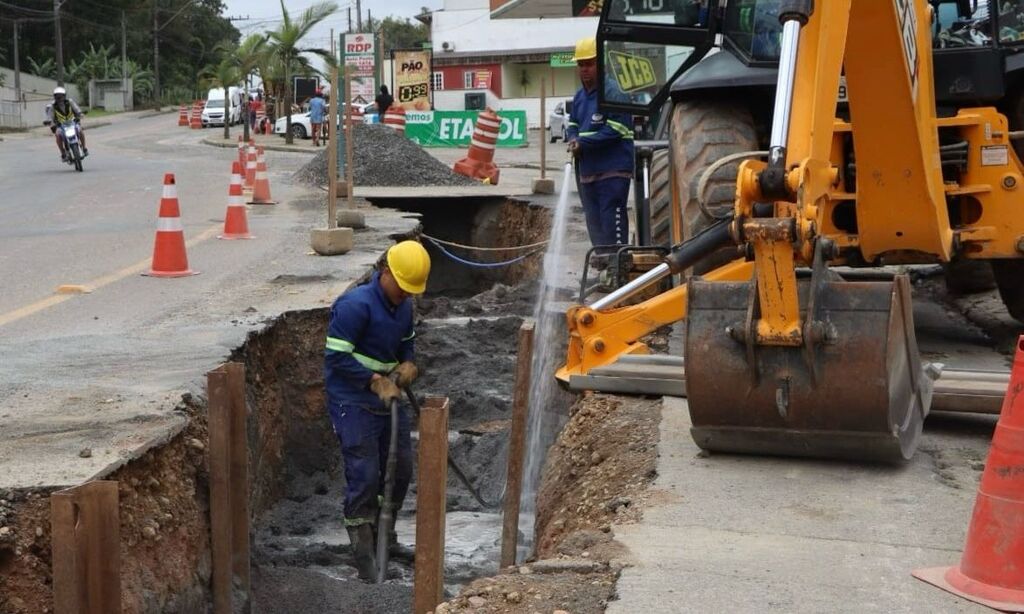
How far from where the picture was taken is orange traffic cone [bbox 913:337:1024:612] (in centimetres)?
406

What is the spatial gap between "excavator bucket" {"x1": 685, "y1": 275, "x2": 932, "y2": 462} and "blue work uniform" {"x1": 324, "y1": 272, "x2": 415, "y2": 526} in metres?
2.12

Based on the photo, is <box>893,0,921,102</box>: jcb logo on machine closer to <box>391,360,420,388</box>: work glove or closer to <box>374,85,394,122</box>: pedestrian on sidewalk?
<box>391,360,420,388</box>: work glove

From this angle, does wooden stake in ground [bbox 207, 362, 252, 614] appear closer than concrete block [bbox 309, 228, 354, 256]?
Yes

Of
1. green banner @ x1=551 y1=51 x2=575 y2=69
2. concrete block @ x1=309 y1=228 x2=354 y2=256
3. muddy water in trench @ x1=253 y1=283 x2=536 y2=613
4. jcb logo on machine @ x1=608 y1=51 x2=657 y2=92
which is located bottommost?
muddy water in trench @ x1=253 y1=283 x2=536 y2=613

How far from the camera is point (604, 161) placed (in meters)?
10.8

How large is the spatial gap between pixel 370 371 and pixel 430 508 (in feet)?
5.51

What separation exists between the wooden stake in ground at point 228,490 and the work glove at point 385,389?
30.7 inches

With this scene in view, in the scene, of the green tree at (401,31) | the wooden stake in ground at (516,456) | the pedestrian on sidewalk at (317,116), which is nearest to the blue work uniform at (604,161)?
the wooden stake in ground at (516,456)

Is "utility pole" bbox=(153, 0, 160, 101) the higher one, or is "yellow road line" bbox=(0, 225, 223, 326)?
"utility pole" bbox=(153, 0, 160, 101)

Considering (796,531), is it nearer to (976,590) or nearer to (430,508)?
(976,590)

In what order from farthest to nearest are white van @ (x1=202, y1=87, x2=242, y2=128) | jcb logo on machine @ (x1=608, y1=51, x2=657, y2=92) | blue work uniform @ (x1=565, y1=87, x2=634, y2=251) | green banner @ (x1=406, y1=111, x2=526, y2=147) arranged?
white van @ (x1=202, y1=87, x2=242, y2=128)
green banner @ (x1=406, y1=111, x2=526, y2=147)
blue work uniform @ (x1=565, y1=87, x2=634, y2=251)
jcb logo on machine @ (x1=608, y1=51, x2=657, y2=92)

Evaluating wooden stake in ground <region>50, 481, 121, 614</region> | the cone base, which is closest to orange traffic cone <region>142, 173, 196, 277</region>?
wooden stake in ground <region>50, 481, 121, 614</region>

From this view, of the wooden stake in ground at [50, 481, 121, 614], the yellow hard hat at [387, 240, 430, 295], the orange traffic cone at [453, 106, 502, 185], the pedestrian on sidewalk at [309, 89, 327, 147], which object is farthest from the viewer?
the pedestrian on sidewalk at [309, 89, 327, 147]

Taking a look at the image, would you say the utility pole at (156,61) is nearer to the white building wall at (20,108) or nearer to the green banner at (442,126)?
the white building wall at (20,108)
